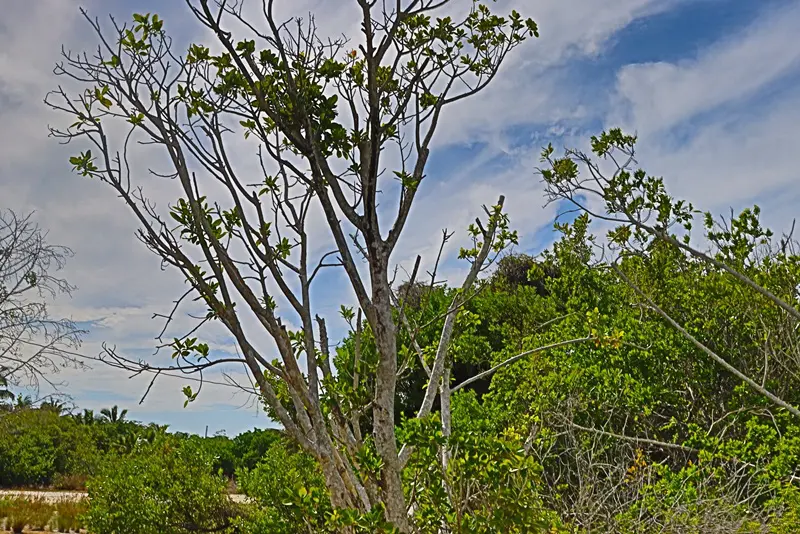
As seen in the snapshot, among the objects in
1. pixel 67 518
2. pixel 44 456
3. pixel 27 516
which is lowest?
pixel 67 518

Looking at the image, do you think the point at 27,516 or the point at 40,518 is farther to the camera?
the point at 40,518

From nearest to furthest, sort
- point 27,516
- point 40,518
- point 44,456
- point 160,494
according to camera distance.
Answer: point 160,494 < point 27,516 < point 40,518 < point 44,456

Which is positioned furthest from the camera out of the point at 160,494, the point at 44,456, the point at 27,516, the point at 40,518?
the point at 44,456

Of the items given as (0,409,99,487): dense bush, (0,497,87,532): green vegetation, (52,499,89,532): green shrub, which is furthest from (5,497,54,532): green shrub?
(0,409,99,487): dense bush

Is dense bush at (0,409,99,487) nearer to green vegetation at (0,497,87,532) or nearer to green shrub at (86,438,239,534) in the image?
green vegetation at (0,497,87,532)

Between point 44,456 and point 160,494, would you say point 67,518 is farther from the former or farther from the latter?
point 44,456

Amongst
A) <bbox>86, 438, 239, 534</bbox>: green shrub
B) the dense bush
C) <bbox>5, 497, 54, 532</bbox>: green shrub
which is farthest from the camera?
the dense bush

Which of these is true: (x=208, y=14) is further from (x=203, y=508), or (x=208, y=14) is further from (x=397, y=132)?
(x=203, y=508)

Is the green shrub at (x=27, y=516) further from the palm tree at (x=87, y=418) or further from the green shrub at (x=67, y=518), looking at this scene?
the palm tree at (x=87, y=418)

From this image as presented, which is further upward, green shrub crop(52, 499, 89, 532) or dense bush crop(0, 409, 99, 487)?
dense bush crop(0, 409, 99, 487)

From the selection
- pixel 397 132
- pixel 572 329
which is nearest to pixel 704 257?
pixel 572 329

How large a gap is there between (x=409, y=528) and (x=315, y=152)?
1.76 m

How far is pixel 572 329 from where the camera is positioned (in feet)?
27.3

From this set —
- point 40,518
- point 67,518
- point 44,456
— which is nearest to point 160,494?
point 67,518
